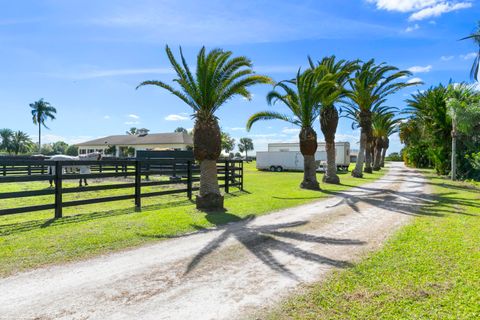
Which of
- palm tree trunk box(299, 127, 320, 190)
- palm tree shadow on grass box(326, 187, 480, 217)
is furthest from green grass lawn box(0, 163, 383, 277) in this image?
palm tree trunk box(299, 127, 320, 190)

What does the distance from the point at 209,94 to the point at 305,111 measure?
902 cm

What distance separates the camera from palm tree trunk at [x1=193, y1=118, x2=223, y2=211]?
35.8 ft

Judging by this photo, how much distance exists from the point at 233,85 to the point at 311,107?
8.52m

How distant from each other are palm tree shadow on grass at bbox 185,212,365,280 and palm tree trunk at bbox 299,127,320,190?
386 inches

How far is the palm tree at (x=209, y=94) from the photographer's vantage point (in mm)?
11070

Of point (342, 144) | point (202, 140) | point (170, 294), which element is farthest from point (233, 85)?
point (342, 144)

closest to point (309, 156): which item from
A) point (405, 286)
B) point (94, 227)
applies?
point (94, 227)

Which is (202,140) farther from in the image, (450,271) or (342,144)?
(342,144)

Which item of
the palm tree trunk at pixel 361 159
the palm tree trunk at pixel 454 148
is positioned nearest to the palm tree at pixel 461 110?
the palm tree trunk at pixel 454 148

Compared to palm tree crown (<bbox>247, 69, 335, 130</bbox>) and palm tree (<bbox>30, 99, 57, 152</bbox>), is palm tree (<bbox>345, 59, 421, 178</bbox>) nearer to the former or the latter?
palm tree crown (<bbox>247, 69, 335, 130</bbox>)

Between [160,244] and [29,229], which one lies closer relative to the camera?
[160,244]

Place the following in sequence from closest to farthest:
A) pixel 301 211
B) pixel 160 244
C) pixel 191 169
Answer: pixel 160 244
pixel 301 211
pixel 191 169

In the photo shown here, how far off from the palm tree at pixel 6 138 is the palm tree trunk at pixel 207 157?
90220 millimetres

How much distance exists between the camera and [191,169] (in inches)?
539
